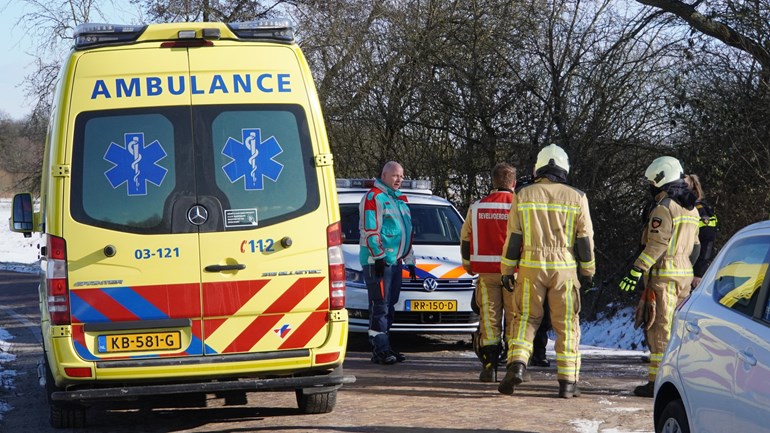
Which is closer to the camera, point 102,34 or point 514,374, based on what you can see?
point 102,34

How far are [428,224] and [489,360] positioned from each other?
3.61 meters

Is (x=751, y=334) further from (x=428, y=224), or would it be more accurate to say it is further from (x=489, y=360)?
(x=428, y=224)

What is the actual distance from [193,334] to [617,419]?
3.03 m

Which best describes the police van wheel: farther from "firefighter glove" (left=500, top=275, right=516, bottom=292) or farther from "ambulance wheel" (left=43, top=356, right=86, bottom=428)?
"firefighter glove" (left=500, top=275, right=516, bottom=292)

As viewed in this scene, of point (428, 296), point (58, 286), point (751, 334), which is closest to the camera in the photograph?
point (751, 334)

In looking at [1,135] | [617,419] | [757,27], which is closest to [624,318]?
[757,27]

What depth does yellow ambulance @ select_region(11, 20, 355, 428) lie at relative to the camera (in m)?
6.57

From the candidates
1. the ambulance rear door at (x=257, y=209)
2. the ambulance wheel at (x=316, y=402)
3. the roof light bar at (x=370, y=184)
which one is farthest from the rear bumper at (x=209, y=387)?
the roof light bar at (x=370, y=184)

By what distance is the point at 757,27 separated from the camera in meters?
12.8

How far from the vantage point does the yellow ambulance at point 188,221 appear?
657 centimetres

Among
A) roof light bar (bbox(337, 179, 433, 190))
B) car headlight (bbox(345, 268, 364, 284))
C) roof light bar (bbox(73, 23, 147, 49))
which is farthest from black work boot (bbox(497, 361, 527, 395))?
roof light bar (bbox(337, 179, 433, 190))

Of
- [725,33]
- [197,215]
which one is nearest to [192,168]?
[197,215]

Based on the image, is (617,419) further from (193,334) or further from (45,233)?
(45,233)

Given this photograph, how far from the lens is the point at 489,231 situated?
925 centimetres
